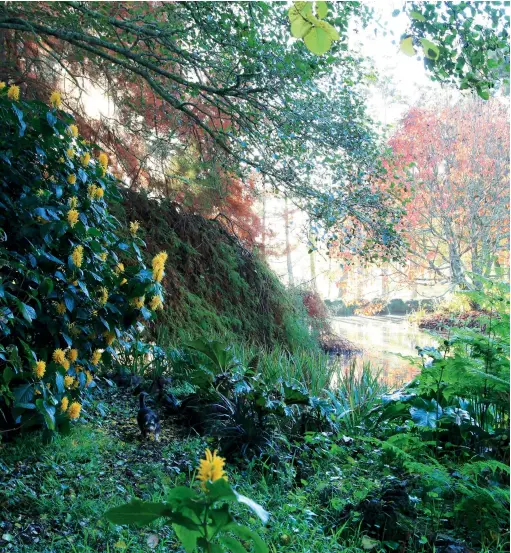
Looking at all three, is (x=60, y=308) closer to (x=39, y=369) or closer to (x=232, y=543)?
(x=39, y=369)

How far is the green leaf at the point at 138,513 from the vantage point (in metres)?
0.84

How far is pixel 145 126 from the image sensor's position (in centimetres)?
543

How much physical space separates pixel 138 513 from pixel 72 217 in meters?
1.78

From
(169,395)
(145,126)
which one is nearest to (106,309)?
(169,395)

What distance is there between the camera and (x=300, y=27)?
1328 mm

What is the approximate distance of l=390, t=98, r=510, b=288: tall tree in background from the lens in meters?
8.77

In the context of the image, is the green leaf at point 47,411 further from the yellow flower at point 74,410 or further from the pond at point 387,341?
the pond at point 387,341

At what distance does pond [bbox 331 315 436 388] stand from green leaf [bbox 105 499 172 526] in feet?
11.3

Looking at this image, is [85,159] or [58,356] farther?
[85,159]

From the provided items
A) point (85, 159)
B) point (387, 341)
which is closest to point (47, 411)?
point (85, 159)

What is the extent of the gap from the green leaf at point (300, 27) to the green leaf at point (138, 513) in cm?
108

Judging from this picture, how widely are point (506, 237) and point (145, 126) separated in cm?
660

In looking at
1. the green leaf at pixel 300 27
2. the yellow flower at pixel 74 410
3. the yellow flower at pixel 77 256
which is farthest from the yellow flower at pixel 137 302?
the green leaf at pixel 300 27

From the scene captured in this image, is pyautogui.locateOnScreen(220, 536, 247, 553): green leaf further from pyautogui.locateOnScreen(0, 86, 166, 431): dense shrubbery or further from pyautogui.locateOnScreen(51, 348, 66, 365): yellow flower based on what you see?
pyautogui.locateOnScreen(51, 348, 66, 365): yellow flower
